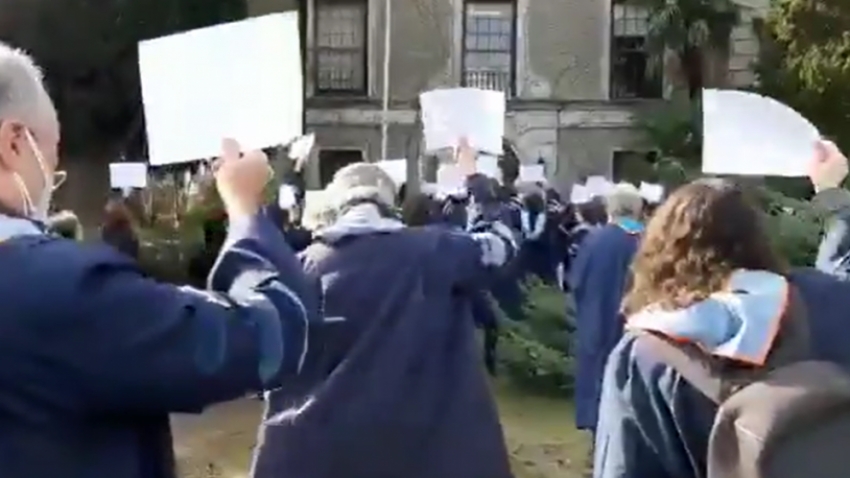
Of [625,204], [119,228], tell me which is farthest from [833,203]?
[119,228]

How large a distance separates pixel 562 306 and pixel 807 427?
37.3ft

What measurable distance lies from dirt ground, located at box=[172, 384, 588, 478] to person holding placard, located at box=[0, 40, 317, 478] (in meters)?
6.53

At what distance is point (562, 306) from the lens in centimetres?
1405

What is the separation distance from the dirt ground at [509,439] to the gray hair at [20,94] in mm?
6529

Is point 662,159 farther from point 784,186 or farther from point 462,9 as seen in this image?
point 462,9

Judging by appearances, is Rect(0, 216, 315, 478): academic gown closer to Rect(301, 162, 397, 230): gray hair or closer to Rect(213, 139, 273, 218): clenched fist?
Rect(213, 139, 273, 218): clenched fist

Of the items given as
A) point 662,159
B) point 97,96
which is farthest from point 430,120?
point 97,96

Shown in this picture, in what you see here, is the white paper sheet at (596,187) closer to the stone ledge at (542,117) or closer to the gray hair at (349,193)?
the gray hair at (349,193)

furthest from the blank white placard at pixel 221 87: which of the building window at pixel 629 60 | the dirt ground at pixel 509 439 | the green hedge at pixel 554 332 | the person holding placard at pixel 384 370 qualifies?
the building window at pixel 629 60

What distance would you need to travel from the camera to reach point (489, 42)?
98.3 feet

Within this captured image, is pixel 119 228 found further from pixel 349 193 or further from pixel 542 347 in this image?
pixel 349 193

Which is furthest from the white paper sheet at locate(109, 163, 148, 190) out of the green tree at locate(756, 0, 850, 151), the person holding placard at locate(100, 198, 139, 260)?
the green tree at locate(756, 0, 850, 151)

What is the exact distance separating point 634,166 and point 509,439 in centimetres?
1673

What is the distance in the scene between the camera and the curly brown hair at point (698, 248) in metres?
3.33
